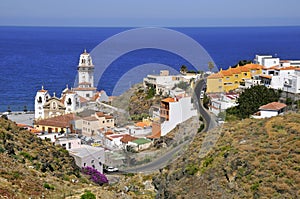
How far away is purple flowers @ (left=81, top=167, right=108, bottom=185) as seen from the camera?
37.6 feet

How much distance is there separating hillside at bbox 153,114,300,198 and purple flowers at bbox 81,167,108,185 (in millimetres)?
1291

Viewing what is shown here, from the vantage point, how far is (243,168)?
33.3ft

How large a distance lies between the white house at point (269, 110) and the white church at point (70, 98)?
896 centimetres

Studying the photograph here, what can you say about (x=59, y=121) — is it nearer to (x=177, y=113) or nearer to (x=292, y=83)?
(x=177, y=113)

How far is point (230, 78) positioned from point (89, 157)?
1167 centimetres

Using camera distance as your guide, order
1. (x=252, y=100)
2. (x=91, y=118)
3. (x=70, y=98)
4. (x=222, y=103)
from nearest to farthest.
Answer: (x=252, y=100), (x=91, y=118), (x=222, y=103), (x=70, y=98)

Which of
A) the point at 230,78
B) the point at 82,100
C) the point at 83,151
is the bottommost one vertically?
the point at 83,151

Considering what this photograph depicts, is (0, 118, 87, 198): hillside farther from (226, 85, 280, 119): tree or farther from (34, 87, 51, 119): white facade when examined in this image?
(34, 87, 51, 119): white facade

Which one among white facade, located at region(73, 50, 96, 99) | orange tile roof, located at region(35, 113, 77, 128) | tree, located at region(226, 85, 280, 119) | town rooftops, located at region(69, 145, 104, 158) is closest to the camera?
town rooftops, located at region(69, 145, 104, 158)

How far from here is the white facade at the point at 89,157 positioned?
1266 cm

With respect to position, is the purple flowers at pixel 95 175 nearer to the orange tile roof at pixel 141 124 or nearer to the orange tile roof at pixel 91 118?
the orange tile roof at pixel 141 124

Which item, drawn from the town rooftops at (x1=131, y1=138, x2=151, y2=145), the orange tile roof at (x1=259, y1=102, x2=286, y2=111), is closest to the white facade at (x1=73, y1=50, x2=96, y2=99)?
the town rooftops at (x1=131, y1=138, x2=151, y2=145)

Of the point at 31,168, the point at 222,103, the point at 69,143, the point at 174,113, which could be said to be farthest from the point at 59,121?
the point at 31,168

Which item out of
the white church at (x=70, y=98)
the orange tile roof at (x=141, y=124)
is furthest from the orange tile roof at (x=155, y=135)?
the white church at (x=70, y=98)
